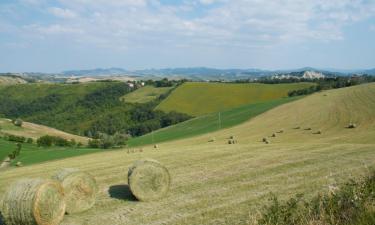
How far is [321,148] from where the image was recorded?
20.4 metres

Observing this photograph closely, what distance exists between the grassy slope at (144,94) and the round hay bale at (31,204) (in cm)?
11821

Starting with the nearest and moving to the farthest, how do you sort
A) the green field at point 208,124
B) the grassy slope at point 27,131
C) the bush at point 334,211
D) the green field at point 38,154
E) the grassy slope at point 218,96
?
the bush at point 334,211 < the green field at point 38,154 < the green field at point 208,124 < the grassy slope at point 27,131 < the grassy slope at point 218,96

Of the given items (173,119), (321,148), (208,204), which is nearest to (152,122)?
(173,119)

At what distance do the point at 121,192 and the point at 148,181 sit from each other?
1.35 m

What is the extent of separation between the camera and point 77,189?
13.7m

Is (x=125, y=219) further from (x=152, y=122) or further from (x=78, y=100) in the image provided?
(x=78, y=100)

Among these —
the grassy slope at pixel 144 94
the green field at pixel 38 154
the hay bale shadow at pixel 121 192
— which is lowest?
the green field at pixel 38 154

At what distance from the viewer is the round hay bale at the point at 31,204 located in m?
11.4

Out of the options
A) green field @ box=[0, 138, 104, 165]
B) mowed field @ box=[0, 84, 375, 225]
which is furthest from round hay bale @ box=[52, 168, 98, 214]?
green field @ box=[0, 138, 104, 165]

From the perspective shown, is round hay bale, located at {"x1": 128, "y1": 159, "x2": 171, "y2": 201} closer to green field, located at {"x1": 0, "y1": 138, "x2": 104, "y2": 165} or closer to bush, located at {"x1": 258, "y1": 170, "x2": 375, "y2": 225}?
bush, located at {"x1": 258, "y1": 170, "x2": 375, "y2": 225}

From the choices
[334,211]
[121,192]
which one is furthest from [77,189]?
[334,211]

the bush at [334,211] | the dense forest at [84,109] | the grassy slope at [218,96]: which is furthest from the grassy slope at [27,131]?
the bush at [334,211]

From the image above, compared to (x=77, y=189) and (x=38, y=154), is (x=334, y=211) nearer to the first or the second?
(x=77, y=189)

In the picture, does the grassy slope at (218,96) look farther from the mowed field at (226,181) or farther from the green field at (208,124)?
the mowed field at (226,181)
